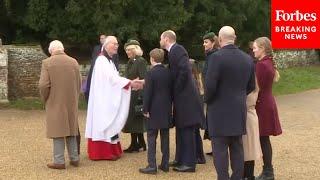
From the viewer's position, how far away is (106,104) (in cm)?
941

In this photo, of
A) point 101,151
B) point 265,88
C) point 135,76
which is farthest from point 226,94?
point 101,151

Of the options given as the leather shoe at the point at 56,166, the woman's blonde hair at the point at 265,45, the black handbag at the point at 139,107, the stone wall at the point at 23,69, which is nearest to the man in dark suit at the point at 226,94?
the woman's blonde hair at the point at 265,45

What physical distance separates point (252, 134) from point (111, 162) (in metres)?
2.63

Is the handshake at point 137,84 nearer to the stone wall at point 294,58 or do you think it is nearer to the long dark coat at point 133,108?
the long dark coat at point 133,108

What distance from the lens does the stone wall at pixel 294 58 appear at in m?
28.1

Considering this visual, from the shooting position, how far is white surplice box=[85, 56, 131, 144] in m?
9.37

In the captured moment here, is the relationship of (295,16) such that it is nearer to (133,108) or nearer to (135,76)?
(135,76)

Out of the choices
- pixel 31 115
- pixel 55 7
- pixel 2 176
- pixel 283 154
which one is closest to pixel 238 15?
pixel 55 7

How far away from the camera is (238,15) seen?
21141 millimetres

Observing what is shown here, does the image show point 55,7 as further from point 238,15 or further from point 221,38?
point 221,38

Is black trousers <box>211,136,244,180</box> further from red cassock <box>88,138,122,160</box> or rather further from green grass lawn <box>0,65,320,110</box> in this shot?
green grass lawn <box>0,65,320,110</box>

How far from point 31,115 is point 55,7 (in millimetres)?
5189

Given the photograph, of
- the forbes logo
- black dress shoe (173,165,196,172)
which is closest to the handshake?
black dress shoe (173,165,196,172)

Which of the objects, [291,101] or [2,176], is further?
[291,101]
